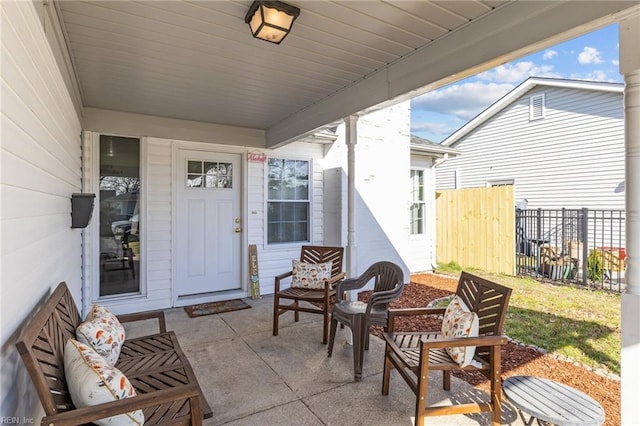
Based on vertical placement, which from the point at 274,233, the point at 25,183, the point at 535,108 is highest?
the point at 535,108

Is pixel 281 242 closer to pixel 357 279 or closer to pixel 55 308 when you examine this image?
pixel 357 279

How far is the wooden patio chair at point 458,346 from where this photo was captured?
1.98 metres

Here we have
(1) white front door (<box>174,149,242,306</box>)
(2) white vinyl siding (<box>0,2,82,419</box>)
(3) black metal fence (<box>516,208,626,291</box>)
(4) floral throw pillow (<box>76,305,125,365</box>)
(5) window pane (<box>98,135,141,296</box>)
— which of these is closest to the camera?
(2) white vinyl siding (<box>0,2,82,419</box>)

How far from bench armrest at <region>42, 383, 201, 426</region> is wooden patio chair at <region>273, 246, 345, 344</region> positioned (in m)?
2.14

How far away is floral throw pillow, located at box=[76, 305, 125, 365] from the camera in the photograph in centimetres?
191

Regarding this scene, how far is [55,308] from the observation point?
1.79 m

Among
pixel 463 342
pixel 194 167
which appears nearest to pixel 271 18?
pixel 463 342

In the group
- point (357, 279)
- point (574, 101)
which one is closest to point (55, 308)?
point (357, 279)

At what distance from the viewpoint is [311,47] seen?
2643 millimetres

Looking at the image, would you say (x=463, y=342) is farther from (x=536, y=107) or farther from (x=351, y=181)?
(x=536, y=107)

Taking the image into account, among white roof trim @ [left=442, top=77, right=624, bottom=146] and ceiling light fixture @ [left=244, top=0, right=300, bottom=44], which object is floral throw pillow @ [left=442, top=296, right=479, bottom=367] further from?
white roof trim @ [left=442, top=77, right=624, bottom=146]

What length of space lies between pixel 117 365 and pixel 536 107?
11316mm

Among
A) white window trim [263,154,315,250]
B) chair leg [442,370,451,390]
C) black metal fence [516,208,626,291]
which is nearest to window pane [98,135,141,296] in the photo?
white window trim [263,154,315,250]

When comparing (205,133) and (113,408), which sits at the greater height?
(205,133)
